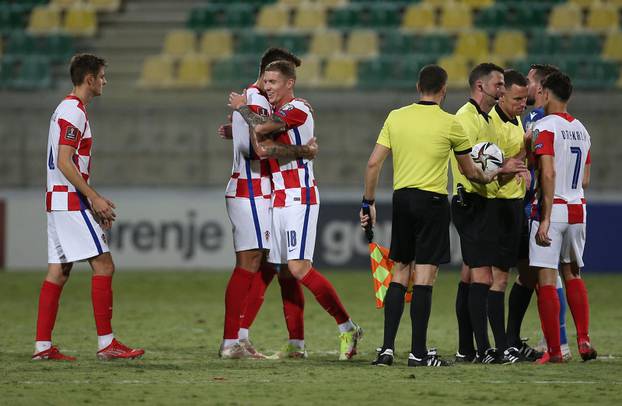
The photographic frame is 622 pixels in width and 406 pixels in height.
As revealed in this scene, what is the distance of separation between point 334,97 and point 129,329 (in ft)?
26.4

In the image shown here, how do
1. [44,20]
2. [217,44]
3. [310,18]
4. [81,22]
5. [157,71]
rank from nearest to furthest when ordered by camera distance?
1. [157,71]
2. [217,44]
3. [310,18]
4. [81,22]
5. [44,20]

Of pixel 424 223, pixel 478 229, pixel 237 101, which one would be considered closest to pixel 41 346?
pixel 237 101

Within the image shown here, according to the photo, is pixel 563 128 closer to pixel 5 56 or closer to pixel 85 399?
pixel 85 399

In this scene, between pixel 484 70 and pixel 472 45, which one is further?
pixel 472 45

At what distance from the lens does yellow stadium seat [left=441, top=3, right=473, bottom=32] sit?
1994cm

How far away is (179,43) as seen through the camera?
20594 millimetres

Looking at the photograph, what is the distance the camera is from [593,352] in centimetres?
796

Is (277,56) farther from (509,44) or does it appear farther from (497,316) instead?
(509,44)

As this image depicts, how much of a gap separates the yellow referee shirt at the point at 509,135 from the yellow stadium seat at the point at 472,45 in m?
11.3

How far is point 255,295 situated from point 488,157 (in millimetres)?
2175

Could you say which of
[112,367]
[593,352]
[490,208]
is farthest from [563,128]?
[112,367]

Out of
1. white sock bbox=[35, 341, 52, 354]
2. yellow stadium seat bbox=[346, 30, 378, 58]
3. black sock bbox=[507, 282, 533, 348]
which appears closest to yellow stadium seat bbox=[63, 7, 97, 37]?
yellow stadium seat bbox=[346, 30, 378, 58]

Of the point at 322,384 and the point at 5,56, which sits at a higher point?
the point at 5,56

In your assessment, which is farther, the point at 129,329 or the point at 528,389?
the point at 129,329
